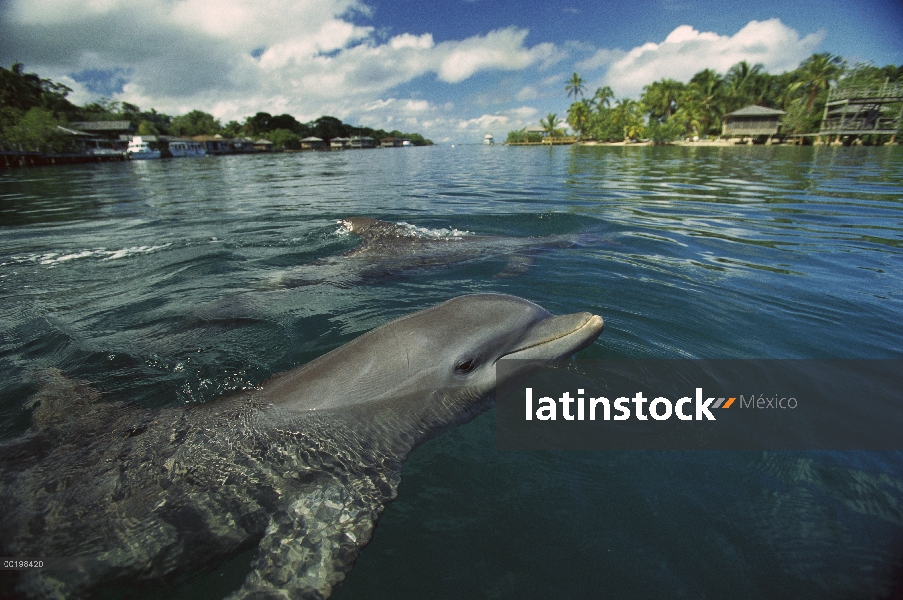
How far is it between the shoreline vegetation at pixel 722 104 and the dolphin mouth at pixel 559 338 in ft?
217

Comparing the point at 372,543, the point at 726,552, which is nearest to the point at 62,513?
the point at 372,543

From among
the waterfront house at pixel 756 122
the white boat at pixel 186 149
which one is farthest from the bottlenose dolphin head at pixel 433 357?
the white boat at pixel 186 149

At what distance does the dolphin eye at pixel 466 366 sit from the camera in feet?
10.2

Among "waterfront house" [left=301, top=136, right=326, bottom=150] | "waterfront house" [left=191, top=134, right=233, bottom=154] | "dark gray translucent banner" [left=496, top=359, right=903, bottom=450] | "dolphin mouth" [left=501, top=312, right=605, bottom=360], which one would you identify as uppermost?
"waterfront house" [left=301, top=136, right=326, bottom=150]

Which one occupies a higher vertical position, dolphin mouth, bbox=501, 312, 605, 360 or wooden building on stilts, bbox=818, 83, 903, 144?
wooden building on stilts, bbox=818, 83, 903, 144

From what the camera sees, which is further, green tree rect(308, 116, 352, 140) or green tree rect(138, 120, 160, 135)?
green tree rect(308, 116, 352, 140)

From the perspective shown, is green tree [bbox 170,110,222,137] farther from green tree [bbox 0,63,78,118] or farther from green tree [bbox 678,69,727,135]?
green tree [bbox 678,69,727,135]

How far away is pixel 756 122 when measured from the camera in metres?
61.3

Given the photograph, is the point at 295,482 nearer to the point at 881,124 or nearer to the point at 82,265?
the point at 82,265

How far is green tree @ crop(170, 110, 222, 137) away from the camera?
101m

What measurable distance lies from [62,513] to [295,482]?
1.12 m

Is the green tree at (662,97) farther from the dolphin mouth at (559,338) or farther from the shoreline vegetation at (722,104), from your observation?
the dolphin mouth at (559,338)

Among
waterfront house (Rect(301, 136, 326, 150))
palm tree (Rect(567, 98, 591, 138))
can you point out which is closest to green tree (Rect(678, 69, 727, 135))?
palm tree (Rect(567, 98, 591, 138))

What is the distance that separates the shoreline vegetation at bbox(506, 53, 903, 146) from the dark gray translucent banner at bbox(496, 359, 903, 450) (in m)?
64.6
